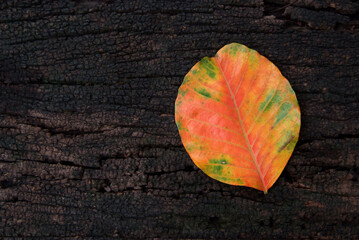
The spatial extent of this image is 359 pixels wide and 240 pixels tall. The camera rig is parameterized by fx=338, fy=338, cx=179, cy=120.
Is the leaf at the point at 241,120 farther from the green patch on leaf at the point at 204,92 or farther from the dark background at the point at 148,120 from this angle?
the dark background at the point at 148,120

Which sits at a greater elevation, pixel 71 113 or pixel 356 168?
pixel 71 113

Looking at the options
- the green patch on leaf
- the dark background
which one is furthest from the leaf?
the dark background

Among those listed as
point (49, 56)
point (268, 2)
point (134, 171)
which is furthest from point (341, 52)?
point (49, 56)

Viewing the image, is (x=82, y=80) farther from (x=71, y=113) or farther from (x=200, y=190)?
(x=200, y=190)

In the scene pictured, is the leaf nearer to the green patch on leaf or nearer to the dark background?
the green patch on leaf

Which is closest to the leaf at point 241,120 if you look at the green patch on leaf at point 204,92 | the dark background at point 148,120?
the green patch on leaf at point 204,92

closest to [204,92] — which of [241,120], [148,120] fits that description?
[241,120]

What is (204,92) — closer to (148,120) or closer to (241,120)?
(241,120)
